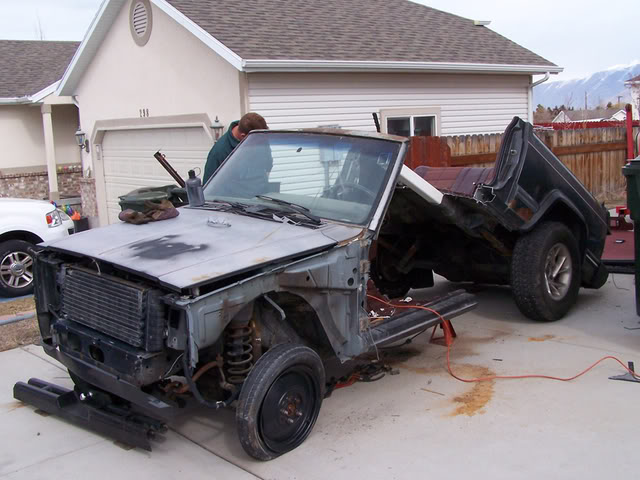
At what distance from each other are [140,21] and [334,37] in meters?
3.59

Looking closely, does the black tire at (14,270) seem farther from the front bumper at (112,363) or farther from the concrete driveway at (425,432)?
the front bumper at (112,363)

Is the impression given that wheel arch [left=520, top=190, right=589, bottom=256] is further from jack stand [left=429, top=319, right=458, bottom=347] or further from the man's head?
the man's head

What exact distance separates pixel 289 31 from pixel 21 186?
1085 centimetres

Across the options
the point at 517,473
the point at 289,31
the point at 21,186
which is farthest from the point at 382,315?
the point at 21,186

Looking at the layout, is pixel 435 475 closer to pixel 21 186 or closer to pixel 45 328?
pixel 45 328

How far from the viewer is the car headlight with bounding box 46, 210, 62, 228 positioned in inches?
383

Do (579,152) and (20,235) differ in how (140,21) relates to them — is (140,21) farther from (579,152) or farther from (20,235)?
(579,152)

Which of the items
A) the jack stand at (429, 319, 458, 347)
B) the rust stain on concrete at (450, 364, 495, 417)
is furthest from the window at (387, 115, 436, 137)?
the rust stain on concrete at (450, 364, 495, 417)

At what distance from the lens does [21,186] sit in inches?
762

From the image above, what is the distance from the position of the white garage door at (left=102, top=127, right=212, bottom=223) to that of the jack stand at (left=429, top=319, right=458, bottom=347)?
6.24m

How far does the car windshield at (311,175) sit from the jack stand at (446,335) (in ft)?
4.49

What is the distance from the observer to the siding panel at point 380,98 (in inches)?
432

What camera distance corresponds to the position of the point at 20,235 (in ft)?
→ 31.2

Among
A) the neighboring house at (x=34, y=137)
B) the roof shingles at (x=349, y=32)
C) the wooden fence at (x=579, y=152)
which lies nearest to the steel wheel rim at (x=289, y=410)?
the roof shingles at (x=349, y=32)
